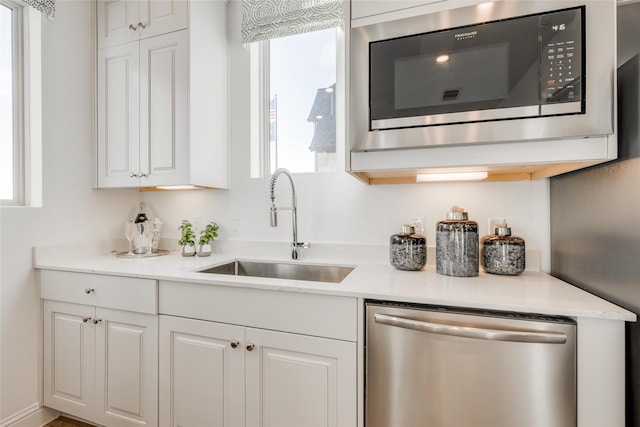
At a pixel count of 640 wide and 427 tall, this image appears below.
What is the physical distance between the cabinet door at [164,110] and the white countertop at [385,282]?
1.72ft

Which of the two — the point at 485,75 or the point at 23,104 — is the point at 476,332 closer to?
the point at 485,75

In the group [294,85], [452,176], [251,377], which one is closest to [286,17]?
[294,85]

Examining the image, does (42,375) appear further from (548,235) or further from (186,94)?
(548,235)

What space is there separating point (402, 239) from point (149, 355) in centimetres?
132

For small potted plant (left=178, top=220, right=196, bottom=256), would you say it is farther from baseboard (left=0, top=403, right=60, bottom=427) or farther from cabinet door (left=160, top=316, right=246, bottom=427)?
baseboard (left=0, top=403, right=60, bottom=427)

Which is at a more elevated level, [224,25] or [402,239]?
[224,25]

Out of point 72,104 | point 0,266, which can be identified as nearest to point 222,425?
point 0,266

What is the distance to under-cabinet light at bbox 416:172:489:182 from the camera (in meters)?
1.50

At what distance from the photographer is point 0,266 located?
1615 millimetres

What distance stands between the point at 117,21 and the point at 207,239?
4.95 ft

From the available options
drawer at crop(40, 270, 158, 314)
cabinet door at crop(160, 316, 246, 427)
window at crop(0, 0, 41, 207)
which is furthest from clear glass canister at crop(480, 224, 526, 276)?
window at crop(0, 0, 41, 207)

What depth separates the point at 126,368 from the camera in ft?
5.00

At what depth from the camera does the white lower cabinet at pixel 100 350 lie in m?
1.48

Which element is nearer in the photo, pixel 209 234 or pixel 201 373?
pixel 201 373
